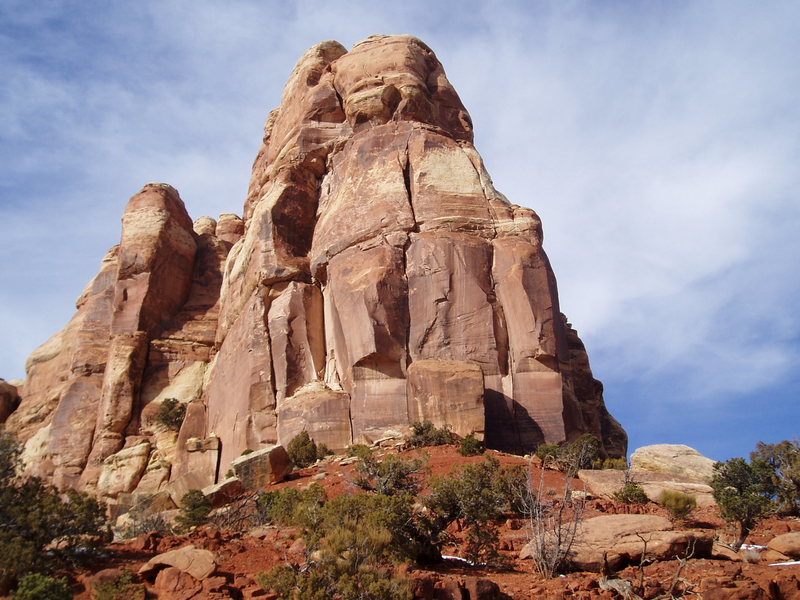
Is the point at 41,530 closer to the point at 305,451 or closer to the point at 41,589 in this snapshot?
the point at 41,589

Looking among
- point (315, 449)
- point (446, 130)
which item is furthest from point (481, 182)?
point (315, 449)

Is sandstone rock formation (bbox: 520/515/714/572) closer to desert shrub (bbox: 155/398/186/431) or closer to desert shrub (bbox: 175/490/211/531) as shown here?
desert shrub (bbox: 175/490/211/531)

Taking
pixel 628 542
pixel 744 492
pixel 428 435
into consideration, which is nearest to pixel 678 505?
pixel 744 492

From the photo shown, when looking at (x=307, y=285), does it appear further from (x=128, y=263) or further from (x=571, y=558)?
(x=571, y=558)

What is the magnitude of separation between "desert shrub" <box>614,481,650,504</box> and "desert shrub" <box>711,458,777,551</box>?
5.90 ft

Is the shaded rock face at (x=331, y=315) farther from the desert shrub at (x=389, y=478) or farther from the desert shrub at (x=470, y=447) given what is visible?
the desert shrub at (x=389, y=478)

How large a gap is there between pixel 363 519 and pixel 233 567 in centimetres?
234

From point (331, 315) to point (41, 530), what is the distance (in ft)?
63.2

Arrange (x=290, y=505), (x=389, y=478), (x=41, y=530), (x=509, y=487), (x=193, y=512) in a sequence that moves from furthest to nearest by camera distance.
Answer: (x=193, y=512) → (x=509, y=487) → (x=389, y=478) → (x=290, y=505) → (x=41, y=530)

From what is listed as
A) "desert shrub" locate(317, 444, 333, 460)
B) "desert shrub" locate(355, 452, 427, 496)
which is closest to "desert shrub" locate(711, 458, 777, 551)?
"desert shrub" locate(355, 452, 427, 496)

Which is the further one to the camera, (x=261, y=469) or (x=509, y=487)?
(x=261, y=469)

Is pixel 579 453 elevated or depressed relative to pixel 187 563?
elevated

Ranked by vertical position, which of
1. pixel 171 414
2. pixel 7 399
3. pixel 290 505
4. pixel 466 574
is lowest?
pixel 466 574

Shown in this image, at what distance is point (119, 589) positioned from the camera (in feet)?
37.5
